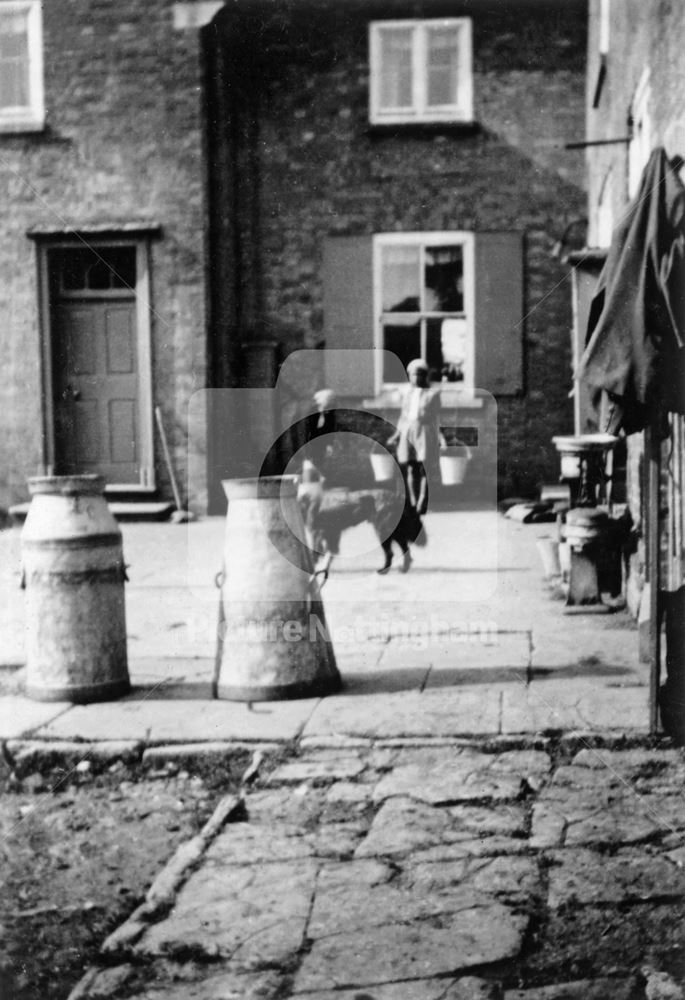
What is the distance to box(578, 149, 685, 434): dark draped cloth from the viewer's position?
373 centimetres

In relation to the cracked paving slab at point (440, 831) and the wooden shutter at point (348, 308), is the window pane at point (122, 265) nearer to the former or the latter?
the wooden shutter at point (348, 308)

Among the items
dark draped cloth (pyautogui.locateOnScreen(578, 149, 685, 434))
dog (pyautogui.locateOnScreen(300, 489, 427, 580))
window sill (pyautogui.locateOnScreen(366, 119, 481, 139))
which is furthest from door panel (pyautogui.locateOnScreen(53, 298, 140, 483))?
dark draped cloth (pyautogui.locateOnScreen(578, 149, 685, 434))

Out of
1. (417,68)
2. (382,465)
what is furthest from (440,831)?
(417,68)

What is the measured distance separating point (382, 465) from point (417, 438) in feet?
3.25

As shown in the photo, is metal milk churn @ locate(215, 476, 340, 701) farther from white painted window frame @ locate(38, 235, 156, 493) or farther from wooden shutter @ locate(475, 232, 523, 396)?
wooden shutter @ locate(475, 232, 523, 396)

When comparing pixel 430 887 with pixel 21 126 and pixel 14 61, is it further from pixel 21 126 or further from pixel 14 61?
pixel 14 61

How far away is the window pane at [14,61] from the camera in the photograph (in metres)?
10.9

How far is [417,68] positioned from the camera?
11906 millimetres

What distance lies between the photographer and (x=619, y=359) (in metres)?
3.79

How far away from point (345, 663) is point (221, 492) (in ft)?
21.5

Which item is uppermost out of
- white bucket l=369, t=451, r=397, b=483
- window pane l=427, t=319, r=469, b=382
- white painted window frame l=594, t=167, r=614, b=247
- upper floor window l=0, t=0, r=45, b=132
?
upper floor window l=0, t=0, r=45, b=132

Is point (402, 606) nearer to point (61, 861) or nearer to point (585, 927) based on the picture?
point (61, 861)

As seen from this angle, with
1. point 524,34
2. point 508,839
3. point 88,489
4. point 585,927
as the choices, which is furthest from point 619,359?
point 524,34

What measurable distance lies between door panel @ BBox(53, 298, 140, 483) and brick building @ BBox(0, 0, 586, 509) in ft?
0.08
